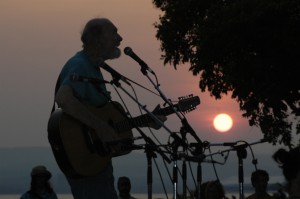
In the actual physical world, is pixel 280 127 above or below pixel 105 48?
above

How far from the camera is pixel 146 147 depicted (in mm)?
6781

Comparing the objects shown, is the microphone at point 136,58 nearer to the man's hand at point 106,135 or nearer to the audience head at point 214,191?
the man's hand at point 106,135

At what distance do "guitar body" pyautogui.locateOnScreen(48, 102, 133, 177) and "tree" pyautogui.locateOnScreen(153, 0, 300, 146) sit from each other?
52.7 feet

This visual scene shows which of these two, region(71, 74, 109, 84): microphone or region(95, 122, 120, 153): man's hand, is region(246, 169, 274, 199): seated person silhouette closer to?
region(95, 122, 120, 153): man's hand

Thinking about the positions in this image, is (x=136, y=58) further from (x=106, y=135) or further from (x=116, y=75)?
(x=106, y=135)

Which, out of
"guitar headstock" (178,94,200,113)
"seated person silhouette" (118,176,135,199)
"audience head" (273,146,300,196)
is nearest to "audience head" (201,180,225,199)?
"seated person silhouette" (118,176,135,199)

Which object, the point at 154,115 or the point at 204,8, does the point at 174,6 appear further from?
the point at 154,115

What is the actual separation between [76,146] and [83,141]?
0.07 metres

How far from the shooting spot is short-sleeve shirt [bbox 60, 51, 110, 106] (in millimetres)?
6926

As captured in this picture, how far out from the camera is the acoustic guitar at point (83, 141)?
275 inches

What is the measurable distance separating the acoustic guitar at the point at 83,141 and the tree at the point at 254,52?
15859 mm

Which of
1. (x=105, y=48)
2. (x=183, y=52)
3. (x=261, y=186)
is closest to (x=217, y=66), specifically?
(x=183, y=52)

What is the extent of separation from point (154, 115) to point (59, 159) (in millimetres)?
821

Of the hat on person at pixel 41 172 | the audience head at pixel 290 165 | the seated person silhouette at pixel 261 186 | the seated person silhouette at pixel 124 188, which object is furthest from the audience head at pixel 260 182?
Answer: the audience head at pixel 290 165
